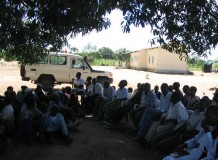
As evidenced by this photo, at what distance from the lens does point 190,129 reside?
21.8 feet

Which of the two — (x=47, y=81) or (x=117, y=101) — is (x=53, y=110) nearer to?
(x=117, y=101)

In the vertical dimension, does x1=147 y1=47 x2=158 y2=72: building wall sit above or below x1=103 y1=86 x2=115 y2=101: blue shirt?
above

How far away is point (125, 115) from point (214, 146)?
16.1 feet

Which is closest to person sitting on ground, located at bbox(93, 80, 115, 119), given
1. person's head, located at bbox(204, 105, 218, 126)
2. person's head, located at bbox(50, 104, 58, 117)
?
person's head, located at bbox(50, 104, 58, 117)

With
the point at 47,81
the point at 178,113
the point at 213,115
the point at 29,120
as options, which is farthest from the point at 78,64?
the point at 213,115

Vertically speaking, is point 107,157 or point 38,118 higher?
point 38,118

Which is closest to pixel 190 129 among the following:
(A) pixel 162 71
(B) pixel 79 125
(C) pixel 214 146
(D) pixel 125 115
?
(C) pixel 214 146

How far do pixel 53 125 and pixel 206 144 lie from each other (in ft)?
12.7

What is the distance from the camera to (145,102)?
29.4 feet

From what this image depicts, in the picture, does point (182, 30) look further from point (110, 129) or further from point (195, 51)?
point (110, 129)

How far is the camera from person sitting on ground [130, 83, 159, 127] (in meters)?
8.80

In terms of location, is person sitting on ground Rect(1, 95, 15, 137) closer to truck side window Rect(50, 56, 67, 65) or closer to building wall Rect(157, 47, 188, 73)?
truck side window Rect(50, 56, 67, 65)

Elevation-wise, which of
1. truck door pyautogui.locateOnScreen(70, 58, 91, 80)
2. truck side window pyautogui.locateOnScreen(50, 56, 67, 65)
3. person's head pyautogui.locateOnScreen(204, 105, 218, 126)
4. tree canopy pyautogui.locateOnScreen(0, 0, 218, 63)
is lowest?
person's head pyautogui.locateOnScreen(204, 105, 218, 126)

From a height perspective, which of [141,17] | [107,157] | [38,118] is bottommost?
[107,157]
